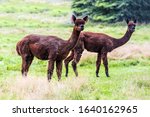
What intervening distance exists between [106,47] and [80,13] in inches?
1046

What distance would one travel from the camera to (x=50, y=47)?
49.5ft

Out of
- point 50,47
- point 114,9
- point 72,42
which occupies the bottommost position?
point 114,9

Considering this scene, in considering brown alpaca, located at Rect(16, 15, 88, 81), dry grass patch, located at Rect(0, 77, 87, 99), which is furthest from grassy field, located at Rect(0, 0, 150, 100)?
brown alpaca, located at Rect(16, 15, 88, 81)

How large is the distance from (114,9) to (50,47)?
92.0 feet

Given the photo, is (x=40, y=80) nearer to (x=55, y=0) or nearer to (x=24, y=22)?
(x=24, y=22)

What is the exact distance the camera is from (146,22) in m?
42.7

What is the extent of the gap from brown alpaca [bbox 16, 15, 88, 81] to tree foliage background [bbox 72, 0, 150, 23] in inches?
988

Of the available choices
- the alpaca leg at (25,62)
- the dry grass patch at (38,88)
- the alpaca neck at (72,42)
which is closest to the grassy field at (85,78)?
the dry grass patch at (38,88)

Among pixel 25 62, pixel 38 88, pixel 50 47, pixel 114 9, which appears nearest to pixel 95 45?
pixel 25 62

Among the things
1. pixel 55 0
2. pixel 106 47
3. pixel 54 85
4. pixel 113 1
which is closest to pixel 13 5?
pixel 55 0

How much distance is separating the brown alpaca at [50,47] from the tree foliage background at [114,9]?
2509 cm

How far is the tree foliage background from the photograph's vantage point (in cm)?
4100

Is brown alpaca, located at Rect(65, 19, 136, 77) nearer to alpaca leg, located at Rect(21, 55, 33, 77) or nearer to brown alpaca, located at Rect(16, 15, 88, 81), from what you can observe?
alpaca leg, located at Rect(21, 55, 33, 77)

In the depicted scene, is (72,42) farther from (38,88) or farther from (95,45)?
(95,45)
